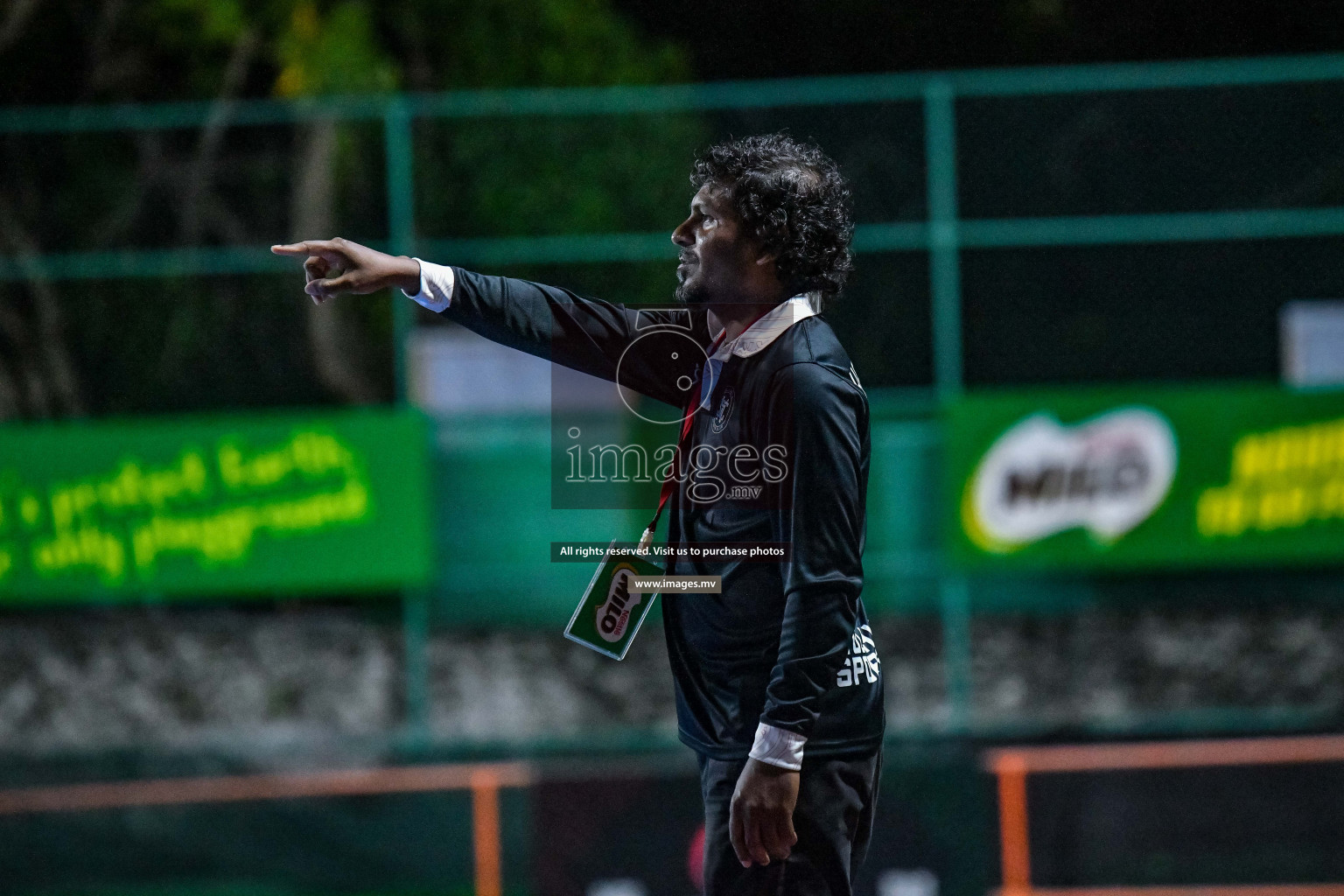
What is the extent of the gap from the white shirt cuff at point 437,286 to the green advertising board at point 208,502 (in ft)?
17.4

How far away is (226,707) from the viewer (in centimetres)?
796

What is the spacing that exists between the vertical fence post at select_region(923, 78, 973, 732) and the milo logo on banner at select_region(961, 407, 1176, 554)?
1.92 ft

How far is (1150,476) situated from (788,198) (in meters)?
5.50

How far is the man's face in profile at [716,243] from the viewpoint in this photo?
1.90m

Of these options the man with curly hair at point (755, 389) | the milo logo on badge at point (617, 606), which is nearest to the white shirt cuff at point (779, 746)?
the man with curly hair at point (755, 389)

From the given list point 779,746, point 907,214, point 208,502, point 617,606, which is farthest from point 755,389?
point 907,214

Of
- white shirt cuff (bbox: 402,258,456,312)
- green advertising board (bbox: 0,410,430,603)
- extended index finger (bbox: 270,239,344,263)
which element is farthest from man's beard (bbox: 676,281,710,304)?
green advertising board (bbox: 0,410,430,603)

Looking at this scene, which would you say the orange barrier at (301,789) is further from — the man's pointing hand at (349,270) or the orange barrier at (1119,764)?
the man's pointing hand at (349,270)

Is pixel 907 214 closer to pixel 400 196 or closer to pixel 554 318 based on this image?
pixel 400 196

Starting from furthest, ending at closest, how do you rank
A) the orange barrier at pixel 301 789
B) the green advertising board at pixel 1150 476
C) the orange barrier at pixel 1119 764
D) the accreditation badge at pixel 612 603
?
the green advertising board at pixel 1150 476 → the orange barrier at pixel 301 789 → the orange barrier at pixel 1119 764 → the accreditation badge at pixel 612 603

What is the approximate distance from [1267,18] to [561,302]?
6216mm

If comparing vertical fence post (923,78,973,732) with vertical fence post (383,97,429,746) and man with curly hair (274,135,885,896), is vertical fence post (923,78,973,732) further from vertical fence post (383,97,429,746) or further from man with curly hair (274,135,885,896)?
man with curly hair (274,135,885,896)

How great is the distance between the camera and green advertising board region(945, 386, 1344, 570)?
6980 millimetres

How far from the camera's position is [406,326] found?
791 cm
